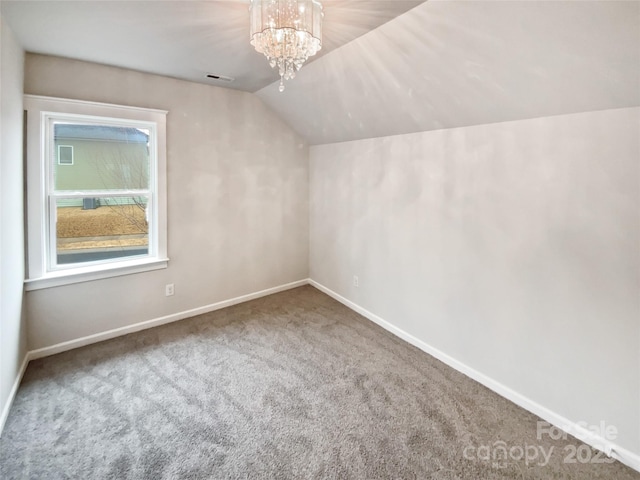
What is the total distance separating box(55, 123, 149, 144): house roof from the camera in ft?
9.05

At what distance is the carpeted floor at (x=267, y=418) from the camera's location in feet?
5.64

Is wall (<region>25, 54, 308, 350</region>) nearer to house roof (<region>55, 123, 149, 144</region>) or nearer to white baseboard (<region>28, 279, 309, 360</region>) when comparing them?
white baseboard (<region>28, 279, 309, 360</region>)

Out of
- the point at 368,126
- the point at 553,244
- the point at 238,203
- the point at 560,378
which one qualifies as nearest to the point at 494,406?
the point at 560,378

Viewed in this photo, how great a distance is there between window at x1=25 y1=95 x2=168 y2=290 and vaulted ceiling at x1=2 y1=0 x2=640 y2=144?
1.61ft

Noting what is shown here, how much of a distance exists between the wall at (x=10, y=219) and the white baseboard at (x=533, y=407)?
292cm

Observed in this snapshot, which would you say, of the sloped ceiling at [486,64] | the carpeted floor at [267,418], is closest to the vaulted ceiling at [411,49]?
the sloped ceiling at [486,64]

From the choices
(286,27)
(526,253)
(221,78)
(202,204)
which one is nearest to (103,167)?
(202,204)

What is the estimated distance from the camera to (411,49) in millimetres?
2035

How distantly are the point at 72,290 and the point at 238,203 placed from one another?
5.77 feet

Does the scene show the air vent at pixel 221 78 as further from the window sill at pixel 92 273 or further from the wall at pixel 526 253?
the window sill at pixel 92 273

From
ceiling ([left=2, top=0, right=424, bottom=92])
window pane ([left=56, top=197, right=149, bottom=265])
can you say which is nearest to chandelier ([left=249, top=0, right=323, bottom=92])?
ceiling ([left=2, top=0, right=424, bottom=92])

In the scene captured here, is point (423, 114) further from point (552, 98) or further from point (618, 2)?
point (618, 2)

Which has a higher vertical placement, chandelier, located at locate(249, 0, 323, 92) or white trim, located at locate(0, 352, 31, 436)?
chandelier, located at locate(249, 0, 323, 92)

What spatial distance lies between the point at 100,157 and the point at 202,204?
980 millimetres
